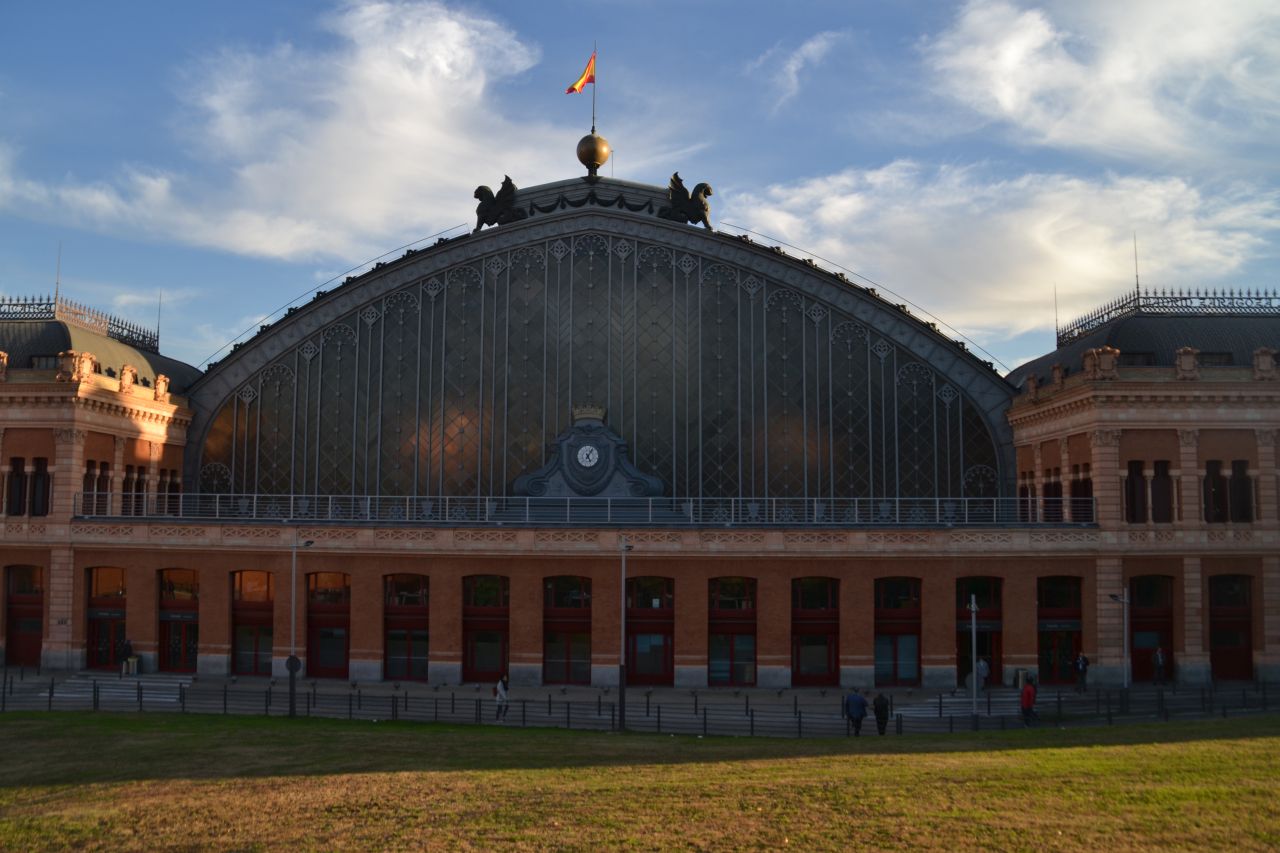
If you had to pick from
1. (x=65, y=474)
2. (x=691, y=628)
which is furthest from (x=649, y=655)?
(x=65, y=474)

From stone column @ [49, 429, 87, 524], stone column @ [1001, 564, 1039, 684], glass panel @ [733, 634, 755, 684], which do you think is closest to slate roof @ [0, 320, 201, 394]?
stone column @ [49, 429, 87, 524]

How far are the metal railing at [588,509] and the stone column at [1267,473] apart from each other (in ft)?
28.6

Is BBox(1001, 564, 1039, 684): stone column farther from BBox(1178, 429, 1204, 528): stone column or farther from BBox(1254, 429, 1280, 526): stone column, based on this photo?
BBox(1254, 429, 1280, 526): stone column

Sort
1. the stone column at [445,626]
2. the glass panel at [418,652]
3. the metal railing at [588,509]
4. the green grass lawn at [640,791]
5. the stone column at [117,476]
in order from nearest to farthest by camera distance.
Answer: the green grass lawn at [640,791] < the stone column at [445,626] < the glass panel at [418,652] < the metal railing at [588,509] < the stone column at [117,476]

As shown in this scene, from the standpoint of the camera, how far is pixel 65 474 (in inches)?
2181

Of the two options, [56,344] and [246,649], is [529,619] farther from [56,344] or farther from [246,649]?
[56,344]

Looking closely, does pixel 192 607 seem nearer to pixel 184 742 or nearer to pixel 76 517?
Result: pixel 76 517

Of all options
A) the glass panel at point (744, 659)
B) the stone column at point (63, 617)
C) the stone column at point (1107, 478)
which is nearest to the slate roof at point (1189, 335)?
the stone column at point (1107, 478)

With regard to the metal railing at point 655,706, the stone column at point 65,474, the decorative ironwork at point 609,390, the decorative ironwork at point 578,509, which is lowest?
the metal railing at point 655,706

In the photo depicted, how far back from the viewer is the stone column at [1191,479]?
169ft

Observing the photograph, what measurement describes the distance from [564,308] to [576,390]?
5.21 m

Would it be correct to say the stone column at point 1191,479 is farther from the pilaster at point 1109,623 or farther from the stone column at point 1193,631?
the pilaster at point 1109,623

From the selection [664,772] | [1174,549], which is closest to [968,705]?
[1174,549]

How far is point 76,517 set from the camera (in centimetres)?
5525
